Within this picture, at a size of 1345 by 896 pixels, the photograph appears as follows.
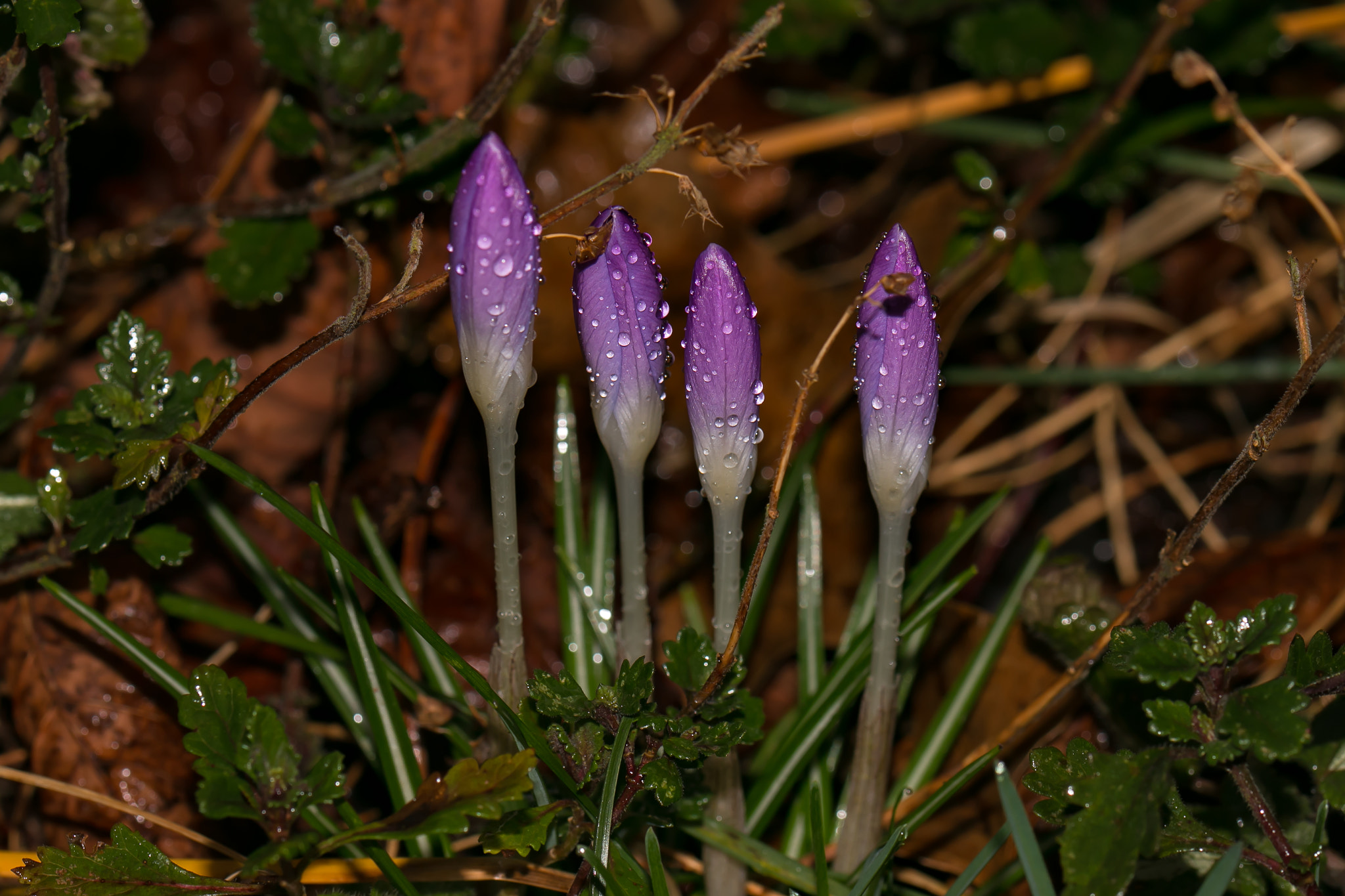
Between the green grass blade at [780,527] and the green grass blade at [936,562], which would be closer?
the green grass blade at [936,562]

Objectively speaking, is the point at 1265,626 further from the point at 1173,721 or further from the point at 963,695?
the point at 963,695

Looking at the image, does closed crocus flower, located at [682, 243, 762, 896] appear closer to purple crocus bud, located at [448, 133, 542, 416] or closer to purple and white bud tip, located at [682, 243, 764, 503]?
purple and white bud tip, located at [682, 243, 764, 503]

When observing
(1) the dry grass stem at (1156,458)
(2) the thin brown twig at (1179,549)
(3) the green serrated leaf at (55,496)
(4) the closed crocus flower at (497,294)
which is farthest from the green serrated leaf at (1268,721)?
(3) the green serrated leaf at (55,496)

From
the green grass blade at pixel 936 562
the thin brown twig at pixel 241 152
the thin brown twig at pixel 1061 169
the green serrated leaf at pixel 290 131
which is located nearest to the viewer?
the green grass blade at pixel 936 562

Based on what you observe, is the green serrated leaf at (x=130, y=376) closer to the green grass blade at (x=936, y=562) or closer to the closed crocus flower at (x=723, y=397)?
the closed crocus flower at (x=723, y=397)

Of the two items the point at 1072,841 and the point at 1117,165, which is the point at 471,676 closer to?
the point at 1072,841

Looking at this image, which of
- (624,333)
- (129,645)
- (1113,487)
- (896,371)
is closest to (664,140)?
(624,333)
